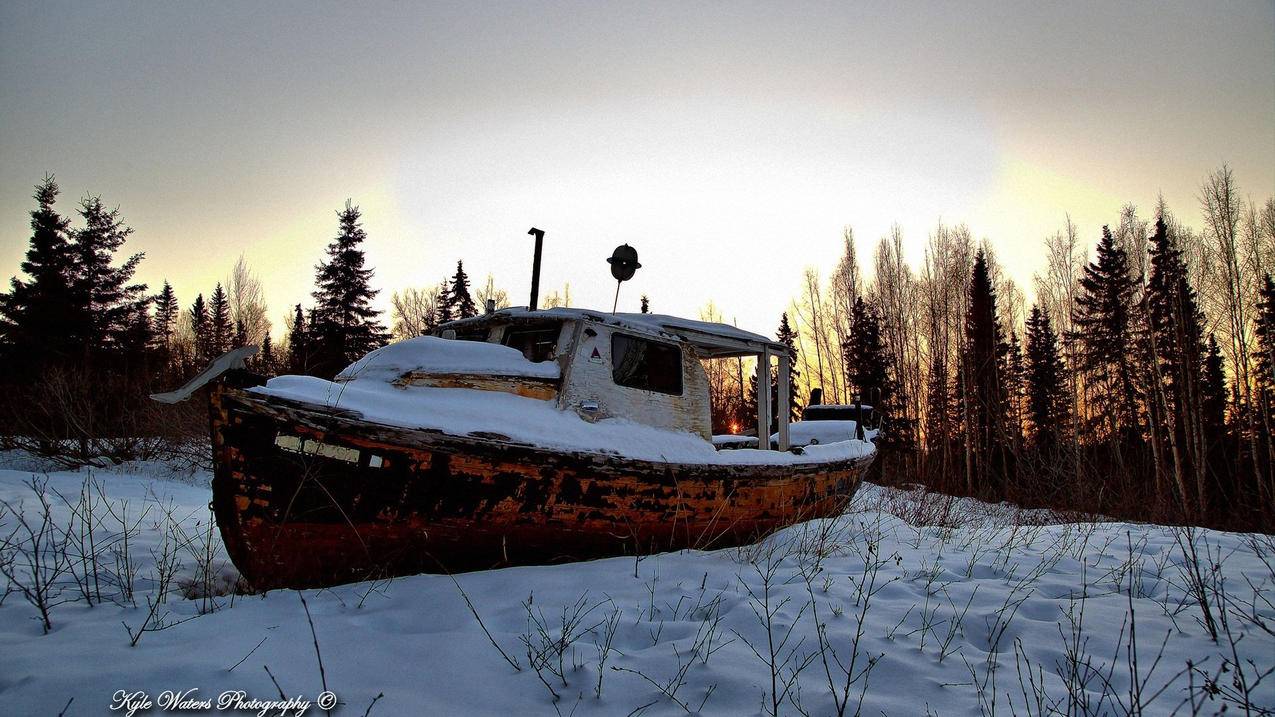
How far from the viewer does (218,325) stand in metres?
41.8

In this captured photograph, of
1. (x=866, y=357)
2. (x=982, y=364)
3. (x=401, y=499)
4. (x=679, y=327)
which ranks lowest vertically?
(x=401, y=499)

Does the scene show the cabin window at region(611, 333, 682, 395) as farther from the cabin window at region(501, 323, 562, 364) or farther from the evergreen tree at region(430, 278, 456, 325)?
the evergreen tree at region(430, 278, 456, 325)

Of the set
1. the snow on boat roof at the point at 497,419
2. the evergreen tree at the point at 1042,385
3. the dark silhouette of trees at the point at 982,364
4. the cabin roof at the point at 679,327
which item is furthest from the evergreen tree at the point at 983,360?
the snow on boat roof at the point at 497,419

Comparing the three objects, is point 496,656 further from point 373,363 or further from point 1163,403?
point 1163,403

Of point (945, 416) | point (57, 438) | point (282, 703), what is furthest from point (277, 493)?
point (945, 416)

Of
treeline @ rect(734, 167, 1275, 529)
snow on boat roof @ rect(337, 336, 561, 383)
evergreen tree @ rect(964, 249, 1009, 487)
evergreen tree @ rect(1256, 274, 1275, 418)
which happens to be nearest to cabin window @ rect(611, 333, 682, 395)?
snow on boat roof @ rect(337, 336, 561, 383)

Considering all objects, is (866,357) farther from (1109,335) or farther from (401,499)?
(401,499)

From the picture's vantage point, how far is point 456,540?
3934 millimetres

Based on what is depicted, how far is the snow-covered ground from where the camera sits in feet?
7.02

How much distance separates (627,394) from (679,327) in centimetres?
101

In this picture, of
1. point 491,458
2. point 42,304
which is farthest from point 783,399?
point 42,304

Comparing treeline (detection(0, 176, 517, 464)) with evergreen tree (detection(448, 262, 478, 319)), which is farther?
evergreen tree (detection(448, 262, 478, 319))

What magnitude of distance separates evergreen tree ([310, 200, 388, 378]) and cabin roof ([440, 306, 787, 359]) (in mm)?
21240

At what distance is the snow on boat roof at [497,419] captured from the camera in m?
3.73
